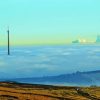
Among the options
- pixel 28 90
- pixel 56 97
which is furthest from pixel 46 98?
pixel 28 90

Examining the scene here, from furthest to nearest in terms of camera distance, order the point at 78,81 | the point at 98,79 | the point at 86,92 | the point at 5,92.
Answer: the point at 98,79 → the point at 78,81 → the point at 86,92 → the point at 5,92

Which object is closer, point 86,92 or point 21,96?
point 21,96

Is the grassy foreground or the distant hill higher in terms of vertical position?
the grassy foreground

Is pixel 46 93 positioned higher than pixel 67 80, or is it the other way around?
pixel 46 93

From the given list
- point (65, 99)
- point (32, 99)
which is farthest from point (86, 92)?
point (32, 99)

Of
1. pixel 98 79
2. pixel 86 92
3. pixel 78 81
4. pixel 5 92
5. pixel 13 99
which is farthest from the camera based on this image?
pixel 98 79

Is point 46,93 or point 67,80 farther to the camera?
point 67,80

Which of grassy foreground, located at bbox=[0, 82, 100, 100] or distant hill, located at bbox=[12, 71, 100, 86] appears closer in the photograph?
grassy foreground, located at bbox=[0, 82, 100, 100]

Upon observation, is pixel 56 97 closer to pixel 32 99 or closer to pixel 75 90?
pixel 32 99

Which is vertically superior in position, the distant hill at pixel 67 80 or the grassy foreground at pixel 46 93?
the grassy foreground at pixel 46 93

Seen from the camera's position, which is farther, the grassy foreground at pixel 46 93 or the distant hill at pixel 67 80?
the distant hill at pixel 67 80
